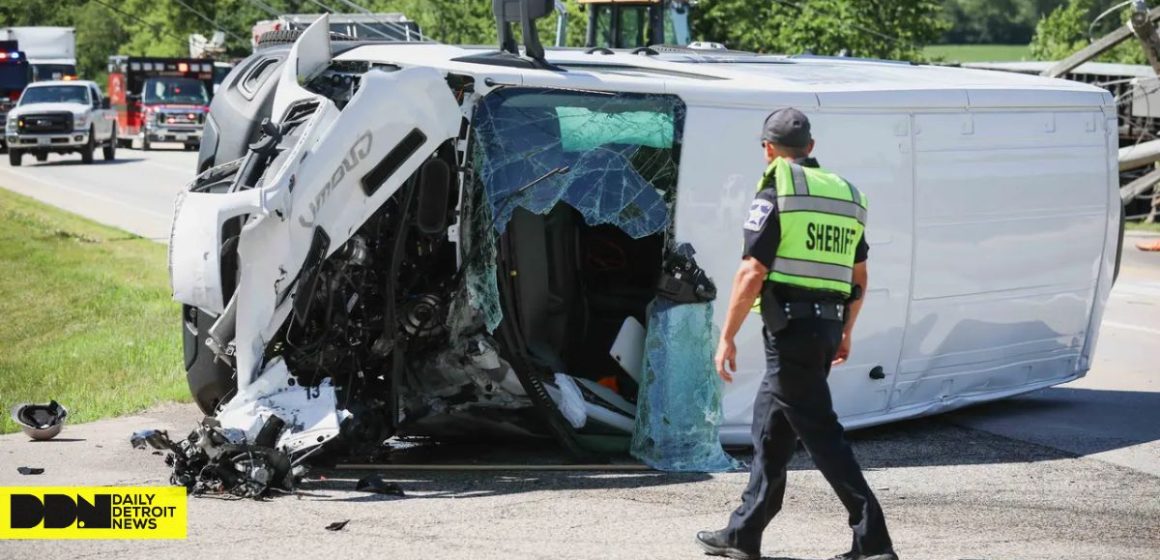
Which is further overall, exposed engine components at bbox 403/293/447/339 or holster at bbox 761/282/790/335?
exposed engine components at bbox 403/293/447/339

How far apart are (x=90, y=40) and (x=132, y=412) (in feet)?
246

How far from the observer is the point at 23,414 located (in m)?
8.03

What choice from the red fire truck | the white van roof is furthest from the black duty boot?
the red fire truck

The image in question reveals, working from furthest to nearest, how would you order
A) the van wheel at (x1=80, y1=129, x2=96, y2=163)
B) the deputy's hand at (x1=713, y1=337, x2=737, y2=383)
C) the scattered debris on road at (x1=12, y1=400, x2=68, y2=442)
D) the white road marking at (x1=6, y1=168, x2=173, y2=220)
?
the van wheel at (x1=80, y1=129, x2=96, y2=163)
the white road marking at (x1=6, y1=168, x2=173, y2=220)
the scattered debris on road at (x1=12, y1=400, x2=68, y2=442)
the deputy's hand at (x1=713, y1=337, x2=737, y2=383)

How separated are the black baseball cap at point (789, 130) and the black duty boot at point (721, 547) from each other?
1.52 meters

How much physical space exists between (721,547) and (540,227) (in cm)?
231

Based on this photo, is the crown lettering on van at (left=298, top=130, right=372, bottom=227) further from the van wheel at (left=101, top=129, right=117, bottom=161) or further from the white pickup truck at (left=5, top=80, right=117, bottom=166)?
the van wheel at (left=101, top=129, right=117, bottom=161)

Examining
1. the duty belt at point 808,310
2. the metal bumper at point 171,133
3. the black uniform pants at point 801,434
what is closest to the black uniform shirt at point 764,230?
the duty belt at point 808,310

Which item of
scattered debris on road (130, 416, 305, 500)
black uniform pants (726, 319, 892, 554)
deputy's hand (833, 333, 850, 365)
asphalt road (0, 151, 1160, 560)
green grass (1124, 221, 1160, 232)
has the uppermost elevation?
deputy's hand (833, 333, 850, 365)

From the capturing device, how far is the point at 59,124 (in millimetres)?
35562

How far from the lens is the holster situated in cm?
568

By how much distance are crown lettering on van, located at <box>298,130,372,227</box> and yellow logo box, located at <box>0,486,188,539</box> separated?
135 centimetres

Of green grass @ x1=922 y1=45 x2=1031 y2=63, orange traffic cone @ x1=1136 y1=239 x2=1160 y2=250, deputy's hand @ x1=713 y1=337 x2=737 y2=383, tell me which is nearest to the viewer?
deputy's hand @ x1=713 y1=337 x2=737 y2=383

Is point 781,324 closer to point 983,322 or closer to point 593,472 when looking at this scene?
point 593,472
